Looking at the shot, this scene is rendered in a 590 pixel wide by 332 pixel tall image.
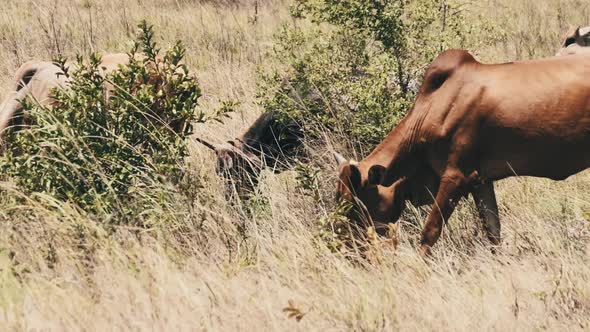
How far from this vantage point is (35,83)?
25.0 feet

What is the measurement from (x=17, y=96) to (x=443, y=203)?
13.0ft

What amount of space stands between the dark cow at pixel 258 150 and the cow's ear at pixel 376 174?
1.23m

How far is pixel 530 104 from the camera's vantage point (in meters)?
5.98

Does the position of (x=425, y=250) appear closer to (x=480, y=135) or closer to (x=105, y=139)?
(x=480, y=135)

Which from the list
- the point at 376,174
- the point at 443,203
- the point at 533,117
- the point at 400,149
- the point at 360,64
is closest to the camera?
the point at 533,117

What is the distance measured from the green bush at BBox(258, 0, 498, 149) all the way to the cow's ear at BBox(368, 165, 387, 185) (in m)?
1.08

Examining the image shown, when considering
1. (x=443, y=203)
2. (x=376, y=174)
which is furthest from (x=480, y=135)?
(x=376, y=174)

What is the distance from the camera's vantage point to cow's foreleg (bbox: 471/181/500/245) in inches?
256

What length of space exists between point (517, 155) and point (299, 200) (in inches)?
77.4

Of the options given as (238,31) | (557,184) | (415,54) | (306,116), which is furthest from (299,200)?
(238,31)

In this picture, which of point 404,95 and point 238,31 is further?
point 238,31

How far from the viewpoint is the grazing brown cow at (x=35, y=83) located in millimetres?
7352

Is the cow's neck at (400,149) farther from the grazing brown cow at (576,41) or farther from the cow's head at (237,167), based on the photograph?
the grazing brown cow at (576,41)

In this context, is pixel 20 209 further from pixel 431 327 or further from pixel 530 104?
pixel 530 104
